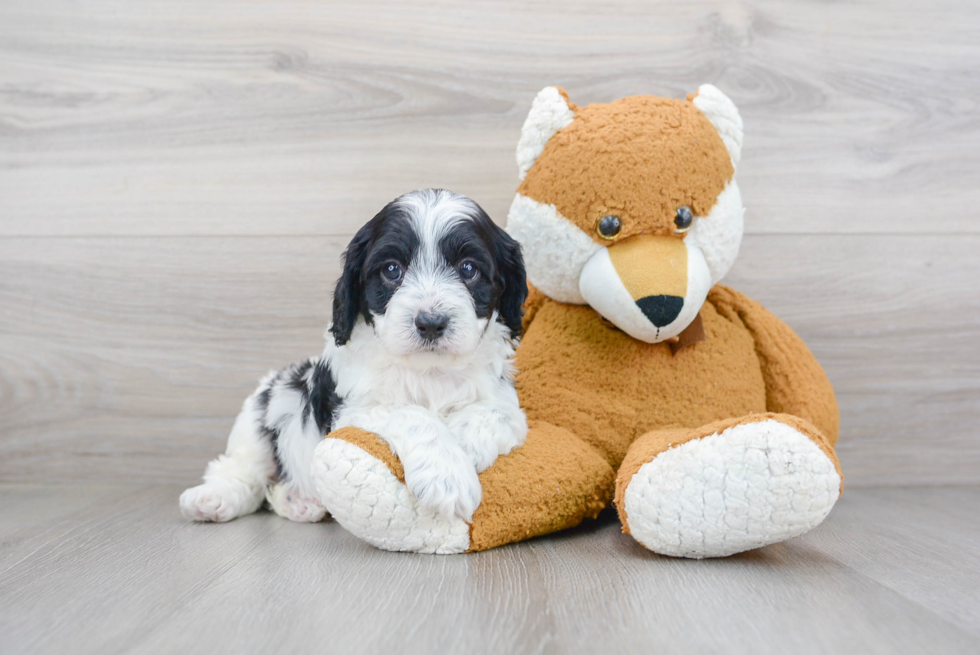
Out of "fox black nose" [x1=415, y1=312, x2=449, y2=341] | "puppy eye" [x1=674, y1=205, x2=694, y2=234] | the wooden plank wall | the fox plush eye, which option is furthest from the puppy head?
the wooden plank wall

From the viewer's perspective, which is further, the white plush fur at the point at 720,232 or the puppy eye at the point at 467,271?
the white plush fur at the point at 720,232

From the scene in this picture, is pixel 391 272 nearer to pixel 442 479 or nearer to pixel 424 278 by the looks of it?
pixel 424 278

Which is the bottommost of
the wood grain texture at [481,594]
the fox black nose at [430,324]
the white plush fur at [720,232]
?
the wood grain texture at [481,594]

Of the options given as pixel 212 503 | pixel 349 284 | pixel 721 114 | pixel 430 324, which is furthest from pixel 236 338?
pixel 721 114

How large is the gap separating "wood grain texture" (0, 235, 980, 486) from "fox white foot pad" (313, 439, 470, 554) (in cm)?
93

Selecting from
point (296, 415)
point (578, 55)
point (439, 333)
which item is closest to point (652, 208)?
point (439, 333)

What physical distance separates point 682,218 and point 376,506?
2.87 ft

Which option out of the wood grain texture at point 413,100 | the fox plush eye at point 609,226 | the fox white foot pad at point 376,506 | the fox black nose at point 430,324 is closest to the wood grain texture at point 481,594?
the fox white foot pad at point 376,506

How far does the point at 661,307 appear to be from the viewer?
1505mm

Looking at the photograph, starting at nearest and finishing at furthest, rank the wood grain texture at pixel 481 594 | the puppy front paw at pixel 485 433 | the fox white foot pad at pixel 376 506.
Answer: the wood grain texture at pixel 481 594, the fox white foot pad at pixel 376 506, the puppy front paw at pixel 485 433

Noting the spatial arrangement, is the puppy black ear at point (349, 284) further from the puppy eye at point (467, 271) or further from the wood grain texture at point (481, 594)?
the wood grain texture at point (481, 594)

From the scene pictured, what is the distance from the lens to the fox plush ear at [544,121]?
1690 mm

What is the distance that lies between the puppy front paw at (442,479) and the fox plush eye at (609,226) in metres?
0.57

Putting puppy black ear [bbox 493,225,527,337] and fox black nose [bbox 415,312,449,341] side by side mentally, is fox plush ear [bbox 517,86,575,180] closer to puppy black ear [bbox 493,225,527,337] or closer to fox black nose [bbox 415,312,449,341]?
puppy black ear [bbox 493,225,527,337]
